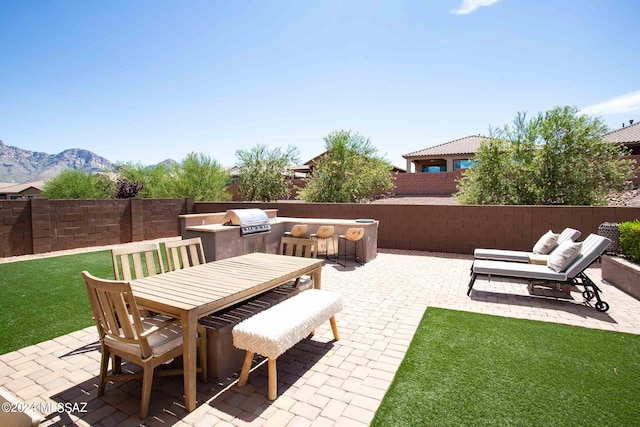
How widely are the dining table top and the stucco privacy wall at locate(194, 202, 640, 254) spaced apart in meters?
5.63

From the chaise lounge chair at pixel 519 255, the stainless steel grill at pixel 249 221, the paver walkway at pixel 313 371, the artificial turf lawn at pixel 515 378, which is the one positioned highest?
the stainless steel grill at pixel 249 221

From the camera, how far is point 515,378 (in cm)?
268

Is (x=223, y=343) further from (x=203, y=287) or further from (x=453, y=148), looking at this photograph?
(x=453, y=148)

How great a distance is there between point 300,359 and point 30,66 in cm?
2096

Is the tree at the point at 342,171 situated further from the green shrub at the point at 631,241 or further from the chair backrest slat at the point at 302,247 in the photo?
the green shrub at the point at 631,241

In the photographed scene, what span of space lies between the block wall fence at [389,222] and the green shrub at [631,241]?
6.47 ft

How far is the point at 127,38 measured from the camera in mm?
10789

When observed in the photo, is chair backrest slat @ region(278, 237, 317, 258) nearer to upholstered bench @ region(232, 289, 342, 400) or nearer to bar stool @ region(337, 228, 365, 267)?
upholstered bench @ region(232, 289, 342, 400)

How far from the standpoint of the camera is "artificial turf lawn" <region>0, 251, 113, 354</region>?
3.63 meters

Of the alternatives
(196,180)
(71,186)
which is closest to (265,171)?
(196,180)

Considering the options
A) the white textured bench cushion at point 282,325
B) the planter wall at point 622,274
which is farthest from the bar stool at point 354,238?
the planter wall at point 622,274

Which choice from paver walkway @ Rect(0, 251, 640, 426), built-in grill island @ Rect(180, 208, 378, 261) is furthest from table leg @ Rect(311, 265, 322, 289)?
built-in grill island @ Rect(180, 208, 378, 261)

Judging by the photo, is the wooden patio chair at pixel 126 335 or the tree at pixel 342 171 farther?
the tree at pixel 342 171

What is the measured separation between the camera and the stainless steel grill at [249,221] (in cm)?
682
